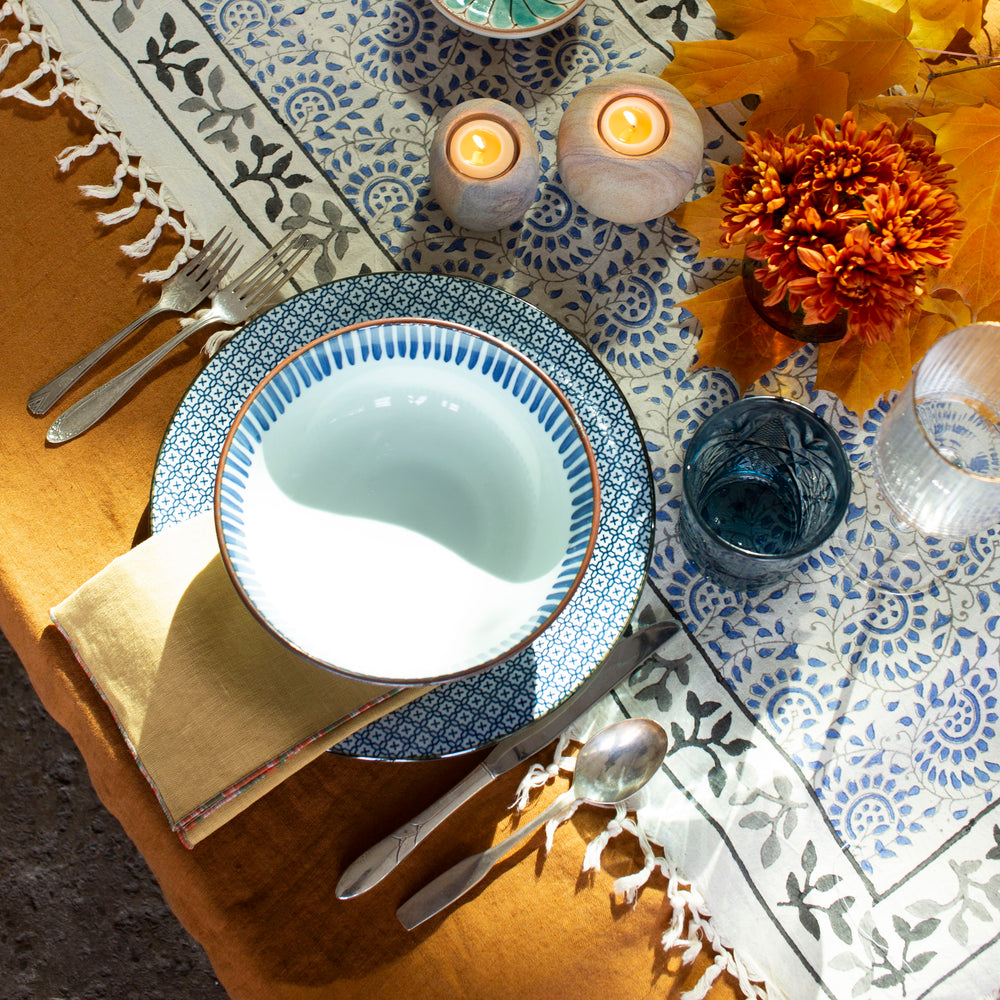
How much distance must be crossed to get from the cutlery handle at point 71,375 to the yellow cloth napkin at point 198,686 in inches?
6.7

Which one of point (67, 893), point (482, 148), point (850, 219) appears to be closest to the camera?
point (850, 219)

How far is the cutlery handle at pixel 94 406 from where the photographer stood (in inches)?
25.6

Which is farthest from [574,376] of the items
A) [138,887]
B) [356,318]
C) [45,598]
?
[138,887]

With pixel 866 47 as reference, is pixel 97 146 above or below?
above

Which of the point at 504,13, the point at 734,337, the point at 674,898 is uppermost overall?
the point at 504,13

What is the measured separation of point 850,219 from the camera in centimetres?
51

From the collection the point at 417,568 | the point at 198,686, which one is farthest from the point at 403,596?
the point at 198,686

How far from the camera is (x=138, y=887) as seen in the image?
1.10 m

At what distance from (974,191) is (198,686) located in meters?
0.60

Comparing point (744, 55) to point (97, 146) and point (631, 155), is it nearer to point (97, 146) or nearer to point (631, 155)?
point (631, 155)

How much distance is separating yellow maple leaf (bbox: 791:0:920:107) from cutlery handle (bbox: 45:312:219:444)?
49 cm

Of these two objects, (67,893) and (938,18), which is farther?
(67,893)

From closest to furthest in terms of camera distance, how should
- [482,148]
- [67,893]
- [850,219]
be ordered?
1. [850,219]
2. [482,148]
3. [67,893]

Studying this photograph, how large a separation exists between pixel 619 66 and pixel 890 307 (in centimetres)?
33
